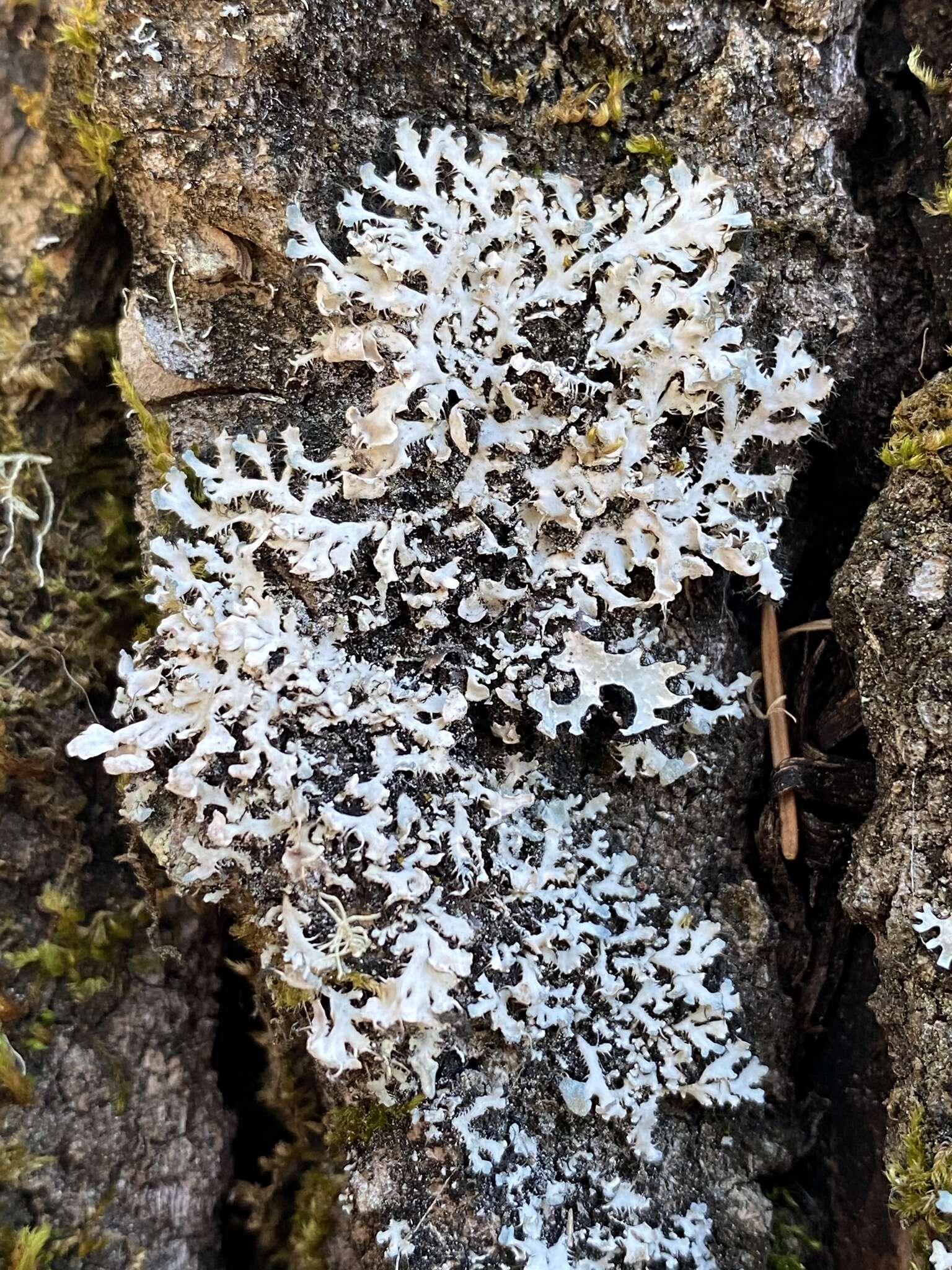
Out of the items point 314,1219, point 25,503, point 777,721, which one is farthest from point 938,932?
point 25,503

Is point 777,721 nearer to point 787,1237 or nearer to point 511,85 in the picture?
A: point 787,1237

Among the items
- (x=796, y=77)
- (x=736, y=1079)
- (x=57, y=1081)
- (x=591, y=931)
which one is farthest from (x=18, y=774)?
(x=796, y=77)

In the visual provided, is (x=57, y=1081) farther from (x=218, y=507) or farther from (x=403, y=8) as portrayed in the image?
(x=403, y=8)

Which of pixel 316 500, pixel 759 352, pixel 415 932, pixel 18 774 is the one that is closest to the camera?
pixel 415 932

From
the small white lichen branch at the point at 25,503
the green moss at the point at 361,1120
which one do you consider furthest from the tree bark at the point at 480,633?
the small white lichen branch at the point at 25,503

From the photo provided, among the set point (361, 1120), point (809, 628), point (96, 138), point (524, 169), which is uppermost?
point (524, 169)

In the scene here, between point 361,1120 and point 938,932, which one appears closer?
point 938,932

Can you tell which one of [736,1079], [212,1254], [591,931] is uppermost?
[591,931]
